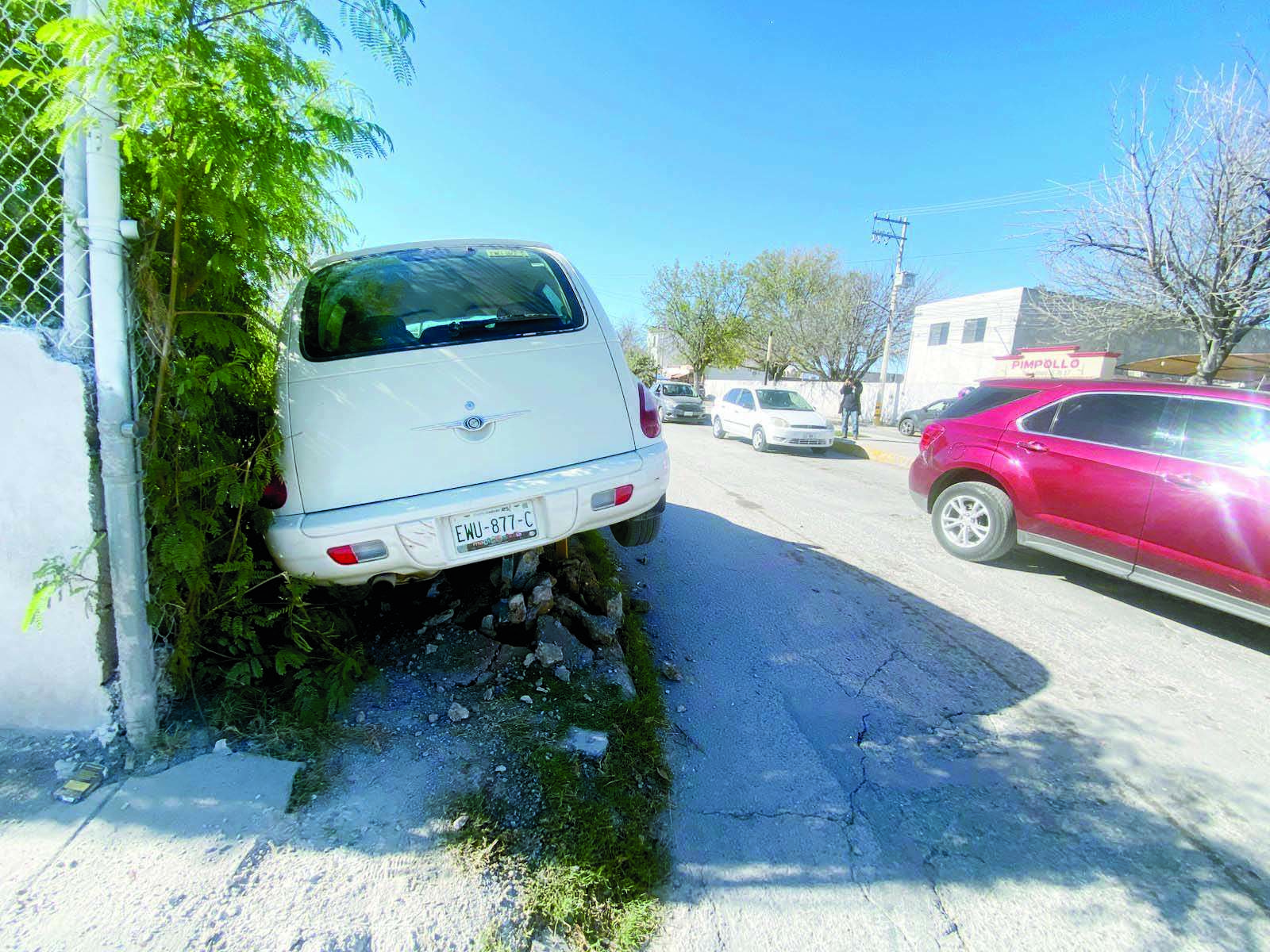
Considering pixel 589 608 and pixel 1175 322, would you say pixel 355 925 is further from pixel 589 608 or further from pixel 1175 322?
pixel 1175 322

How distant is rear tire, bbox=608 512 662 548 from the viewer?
3107mm

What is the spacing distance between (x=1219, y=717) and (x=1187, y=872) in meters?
1.36

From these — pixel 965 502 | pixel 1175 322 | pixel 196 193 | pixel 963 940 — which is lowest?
pixel 963 940

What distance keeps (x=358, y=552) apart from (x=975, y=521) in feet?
16.2

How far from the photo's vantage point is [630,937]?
1.53 m

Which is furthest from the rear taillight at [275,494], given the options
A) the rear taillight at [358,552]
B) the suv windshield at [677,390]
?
the suv windshield at [677,390]

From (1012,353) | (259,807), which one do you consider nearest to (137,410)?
(259,807)

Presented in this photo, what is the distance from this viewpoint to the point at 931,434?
5.45 metres

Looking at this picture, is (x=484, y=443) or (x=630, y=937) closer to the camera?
(x=630, y=937)

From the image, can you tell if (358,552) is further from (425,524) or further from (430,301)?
(430,301)

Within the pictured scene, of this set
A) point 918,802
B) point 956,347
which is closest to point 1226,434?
point 918,802

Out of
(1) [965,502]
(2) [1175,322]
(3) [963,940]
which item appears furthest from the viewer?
(2) [1175,322]

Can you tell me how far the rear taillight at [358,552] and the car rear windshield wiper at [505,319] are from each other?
101 centimetres

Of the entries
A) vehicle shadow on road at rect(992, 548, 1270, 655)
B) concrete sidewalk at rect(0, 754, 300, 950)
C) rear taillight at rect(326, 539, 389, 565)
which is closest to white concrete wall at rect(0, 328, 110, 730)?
concrete sidewalk at rect(0, 754, 300, 950)
